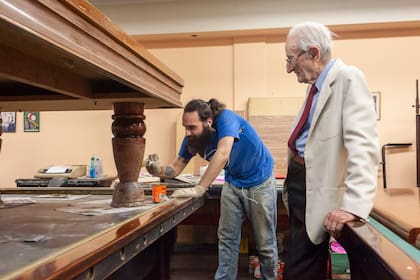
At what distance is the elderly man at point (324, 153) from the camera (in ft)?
→ 3.99

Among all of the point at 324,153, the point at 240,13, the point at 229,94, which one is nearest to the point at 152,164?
the point at 324,153

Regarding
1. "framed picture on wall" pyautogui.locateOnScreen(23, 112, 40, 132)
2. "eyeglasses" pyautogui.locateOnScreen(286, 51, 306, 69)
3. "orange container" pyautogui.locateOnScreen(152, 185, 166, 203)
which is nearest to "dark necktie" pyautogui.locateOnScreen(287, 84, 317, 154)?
"eyeglasses" pyautogui.locateOnScreen(286, 51, 306, 69)

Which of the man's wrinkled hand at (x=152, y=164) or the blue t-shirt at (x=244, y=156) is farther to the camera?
the blue t-shirt at (x=244, y=156)

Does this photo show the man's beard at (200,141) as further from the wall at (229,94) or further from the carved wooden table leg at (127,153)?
the wall at (229,94)

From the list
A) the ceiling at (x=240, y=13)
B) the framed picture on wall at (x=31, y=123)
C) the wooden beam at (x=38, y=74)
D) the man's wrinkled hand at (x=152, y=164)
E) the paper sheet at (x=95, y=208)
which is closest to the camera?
the wooden beam at (x=38, y=74)

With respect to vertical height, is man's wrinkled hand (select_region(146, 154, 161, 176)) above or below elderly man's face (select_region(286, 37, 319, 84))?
below

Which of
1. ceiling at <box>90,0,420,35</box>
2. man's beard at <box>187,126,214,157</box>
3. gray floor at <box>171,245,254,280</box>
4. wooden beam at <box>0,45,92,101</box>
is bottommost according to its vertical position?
gray floor at <box>171,245,254,280</box>

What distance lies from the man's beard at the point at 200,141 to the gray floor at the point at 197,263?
3.97ft

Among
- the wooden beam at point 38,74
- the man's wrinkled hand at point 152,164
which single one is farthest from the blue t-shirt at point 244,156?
the wooden beam at point 38,74

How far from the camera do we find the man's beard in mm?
2418

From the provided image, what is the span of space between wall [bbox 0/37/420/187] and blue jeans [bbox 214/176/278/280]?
1929 millimetres

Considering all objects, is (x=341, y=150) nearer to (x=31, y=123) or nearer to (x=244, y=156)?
(x=244, y=156)

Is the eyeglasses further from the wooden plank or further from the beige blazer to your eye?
the wooden plank

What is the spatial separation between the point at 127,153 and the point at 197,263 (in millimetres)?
2594
